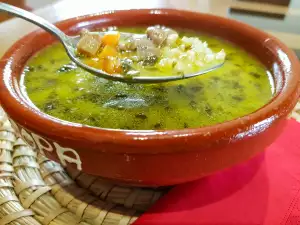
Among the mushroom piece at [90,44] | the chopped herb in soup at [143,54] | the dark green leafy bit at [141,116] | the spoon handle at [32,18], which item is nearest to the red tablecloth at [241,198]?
the dark green leafy bit at [141,116]

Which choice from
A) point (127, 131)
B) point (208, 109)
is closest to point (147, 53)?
point (208, 109)

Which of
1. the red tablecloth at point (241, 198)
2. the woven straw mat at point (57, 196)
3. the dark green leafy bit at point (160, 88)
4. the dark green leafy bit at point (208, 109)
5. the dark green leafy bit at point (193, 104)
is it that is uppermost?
the dark green leafy bit at point (208, 109)

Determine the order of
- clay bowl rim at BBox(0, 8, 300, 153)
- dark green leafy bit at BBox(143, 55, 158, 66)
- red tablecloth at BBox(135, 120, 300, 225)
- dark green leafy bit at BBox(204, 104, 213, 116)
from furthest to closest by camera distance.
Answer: dark green leafy bit at BBox(143, 55, 158, 66) → dark green leafy bit at BBox(204, 104, 213, 116) → red tablecloth at BBox(135, 120, 300, 225) → clay bowl rim at BBox(0, 8, 300, 153)

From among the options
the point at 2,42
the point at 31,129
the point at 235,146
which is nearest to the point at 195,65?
the point at 235,146

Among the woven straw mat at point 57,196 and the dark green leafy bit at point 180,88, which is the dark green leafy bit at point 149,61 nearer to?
the dark green leafy bit at point 180,88

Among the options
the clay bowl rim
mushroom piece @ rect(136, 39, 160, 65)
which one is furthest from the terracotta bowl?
mushroom piece @ rect(136, 39, 160, 65)

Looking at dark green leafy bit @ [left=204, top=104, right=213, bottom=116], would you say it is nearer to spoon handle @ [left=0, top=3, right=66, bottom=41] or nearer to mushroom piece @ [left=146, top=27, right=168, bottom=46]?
mushroom piece @ [left=146, top=27, right=168, bottom=46]

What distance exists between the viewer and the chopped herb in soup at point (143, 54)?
1003 millimetres

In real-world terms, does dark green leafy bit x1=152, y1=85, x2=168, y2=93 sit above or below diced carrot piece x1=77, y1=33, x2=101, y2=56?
below

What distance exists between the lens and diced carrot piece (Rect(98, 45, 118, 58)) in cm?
103

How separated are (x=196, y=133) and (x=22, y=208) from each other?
1.31ft

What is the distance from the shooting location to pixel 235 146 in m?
0.75

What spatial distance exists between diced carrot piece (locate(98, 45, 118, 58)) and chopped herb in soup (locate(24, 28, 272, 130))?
61 millimetres

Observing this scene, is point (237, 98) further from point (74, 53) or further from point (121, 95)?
point (74, 53)
